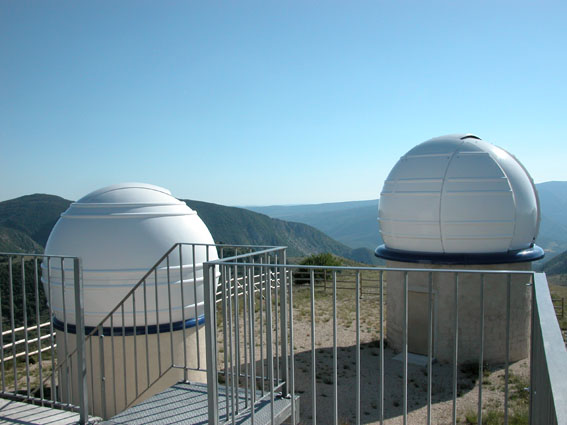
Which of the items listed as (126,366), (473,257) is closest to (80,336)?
(126,366)

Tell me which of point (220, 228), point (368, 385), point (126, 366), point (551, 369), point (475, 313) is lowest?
point (220, 228)

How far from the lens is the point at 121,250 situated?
267 inches

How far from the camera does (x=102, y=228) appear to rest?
6.90 metres

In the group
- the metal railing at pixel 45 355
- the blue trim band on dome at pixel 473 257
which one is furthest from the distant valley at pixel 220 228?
the blue trim band on dome at pixel 473 257

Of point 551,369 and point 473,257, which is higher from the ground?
point 551,369

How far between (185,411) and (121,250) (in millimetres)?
2737

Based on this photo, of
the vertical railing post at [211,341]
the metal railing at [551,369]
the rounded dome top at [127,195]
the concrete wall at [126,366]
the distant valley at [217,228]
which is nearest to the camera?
the metal railing at [551,369]

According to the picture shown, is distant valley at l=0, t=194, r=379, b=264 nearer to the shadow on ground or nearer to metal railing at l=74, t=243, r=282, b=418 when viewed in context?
the shadow on ground

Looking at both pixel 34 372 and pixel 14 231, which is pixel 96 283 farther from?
pixel 14 231

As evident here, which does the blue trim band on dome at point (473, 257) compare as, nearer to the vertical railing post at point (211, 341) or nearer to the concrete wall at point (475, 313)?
the concrete wall at point (475, 313)

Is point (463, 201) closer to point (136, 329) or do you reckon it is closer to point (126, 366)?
point (136, 329)

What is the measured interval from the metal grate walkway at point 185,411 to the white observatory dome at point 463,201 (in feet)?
21.9

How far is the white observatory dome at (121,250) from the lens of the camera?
22.1 ft

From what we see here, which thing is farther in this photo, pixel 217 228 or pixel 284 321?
pixel 217 228
